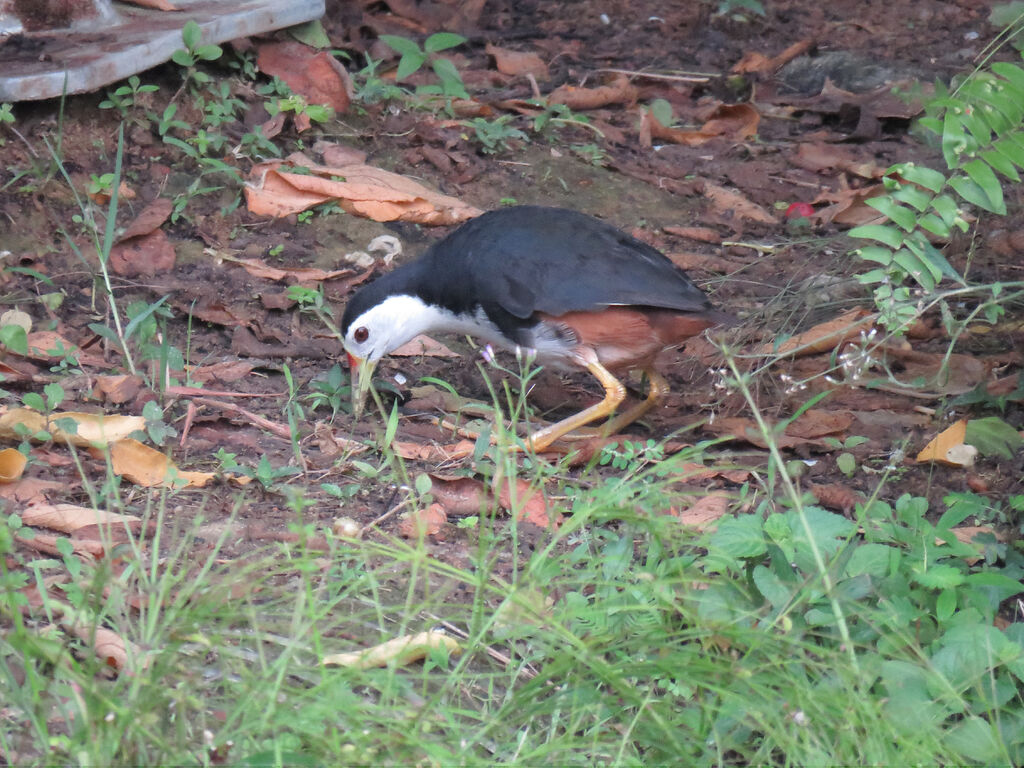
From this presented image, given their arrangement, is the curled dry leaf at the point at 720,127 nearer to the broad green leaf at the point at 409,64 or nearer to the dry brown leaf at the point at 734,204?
the dry brown leaf at the point at 734,204

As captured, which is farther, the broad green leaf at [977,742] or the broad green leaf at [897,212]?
the broad green leaf at [897,212]

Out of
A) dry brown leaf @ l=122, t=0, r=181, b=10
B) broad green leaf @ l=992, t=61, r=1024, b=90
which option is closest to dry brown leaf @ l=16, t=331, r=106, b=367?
dry brown leaf @ l=122, t=0, r=181, b=10

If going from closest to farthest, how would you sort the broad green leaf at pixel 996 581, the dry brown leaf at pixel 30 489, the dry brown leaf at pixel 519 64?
the broad green leaf at pixel 996 581
the dry brown leaf at pixel 30 489
the dry brown leaf at pixel 519 64

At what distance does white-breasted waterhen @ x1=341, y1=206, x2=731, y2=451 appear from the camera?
472 centimetres

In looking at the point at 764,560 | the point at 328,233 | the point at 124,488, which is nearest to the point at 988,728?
the point at 764,560

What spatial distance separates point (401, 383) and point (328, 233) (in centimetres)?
111

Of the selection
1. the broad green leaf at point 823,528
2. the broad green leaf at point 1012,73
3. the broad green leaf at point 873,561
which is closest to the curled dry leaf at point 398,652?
the broad green leaf at point 823,528

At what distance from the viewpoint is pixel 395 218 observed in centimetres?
613

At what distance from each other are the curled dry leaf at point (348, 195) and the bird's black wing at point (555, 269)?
3.70 feet

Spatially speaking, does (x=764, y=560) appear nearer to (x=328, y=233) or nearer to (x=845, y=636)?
(x=845, y=636)

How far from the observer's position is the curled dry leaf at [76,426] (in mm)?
3732

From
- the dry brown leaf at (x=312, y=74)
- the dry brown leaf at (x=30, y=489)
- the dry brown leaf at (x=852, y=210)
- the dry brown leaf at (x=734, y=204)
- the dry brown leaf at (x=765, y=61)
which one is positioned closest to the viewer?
the dry brown leaf at (x=30, y=489)

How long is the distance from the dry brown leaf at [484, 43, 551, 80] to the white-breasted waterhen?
3006 millimetres

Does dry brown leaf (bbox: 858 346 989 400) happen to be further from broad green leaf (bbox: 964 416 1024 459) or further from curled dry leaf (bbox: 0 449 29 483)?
curled dry leaf (bbox: 0 449 29 483)
